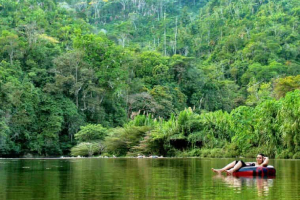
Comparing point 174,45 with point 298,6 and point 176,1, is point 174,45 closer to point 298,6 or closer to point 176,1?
point 298,6

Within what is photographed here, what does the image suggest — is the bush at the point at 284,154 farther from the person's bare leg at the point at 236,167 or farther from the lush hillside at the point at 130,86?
the person's bare leg at the point at 236,167

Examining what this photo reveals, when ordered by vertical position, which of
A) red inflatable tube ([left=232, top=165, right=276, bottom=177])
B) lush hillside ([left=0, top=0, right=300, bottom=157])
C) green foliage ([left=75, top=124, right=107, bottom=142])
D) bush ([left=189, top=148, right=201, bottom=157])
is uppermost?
lush hillside ([left=0, top=0, right=300, bottom=157])

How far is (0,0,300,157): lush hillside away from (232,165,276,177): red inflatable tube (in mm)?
11829

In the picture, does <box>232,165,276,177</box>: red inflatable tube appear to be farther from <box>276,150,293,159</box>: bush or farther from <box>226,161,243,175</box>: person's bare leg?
<box>276,150,293,159</box>: bush

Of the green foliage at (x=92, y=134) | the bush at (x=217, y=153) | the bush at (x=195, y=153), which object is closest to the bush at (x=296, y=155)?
the bush at (x=217, y=153)

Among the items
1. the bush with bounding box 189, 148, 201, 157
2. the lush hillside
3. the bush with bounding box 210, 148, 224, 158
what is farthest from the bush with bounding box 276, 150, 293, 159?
the bush with bounding box 189, 148, 201, 157

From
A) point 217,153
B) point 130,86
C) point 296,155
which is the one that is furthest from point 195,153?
point 130,86

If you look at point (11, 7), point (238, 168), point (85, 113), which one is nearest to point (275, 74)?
point (85, 113)

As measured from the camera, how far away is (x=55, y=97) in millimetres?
45531

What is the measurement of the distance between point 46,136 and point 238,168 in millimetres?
31250

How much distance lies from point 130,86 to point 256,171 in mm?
41801

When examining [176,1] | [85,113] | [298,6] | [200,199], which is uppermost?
[176,1]

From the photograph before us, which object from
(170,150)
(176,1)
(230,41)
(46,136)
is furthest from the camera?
(176,1)

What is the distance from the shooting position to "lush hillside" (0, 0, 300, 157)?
3186 cm
